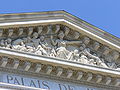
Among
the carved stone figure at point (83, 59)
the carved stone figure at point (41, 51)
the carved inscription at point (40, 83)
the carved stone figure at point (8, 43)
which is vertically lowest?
the carved inscription at point (40, 83)

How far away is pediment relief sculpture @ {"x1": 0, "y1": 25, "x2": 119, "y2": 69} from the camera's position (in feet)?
57.0

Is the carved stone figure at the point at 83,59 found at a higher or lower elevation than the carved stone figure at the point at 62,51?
lower

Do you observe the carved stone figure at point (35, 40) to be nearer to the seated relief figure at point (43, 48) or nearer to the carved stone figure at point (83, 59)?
the seated relief figure at point (43, 48)

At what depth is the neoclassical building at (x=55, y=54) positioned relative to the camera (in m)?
16.9

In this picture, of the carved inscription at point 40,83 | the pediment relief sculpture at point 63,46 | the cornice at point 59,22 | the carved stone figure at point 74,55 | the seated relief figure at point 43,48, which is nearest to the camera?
the carved inscription at point 40,83

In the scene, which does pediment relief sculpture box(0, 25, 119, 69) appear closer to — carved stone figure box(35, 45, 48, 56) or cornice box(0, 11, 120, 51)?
carved stone figure box(35, 45, 48, 56)

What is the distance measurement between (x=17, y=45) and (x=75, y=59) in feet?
7.48

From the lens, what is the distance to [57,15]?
60.3ft

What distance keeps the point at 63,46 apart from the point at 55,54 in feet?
1.76

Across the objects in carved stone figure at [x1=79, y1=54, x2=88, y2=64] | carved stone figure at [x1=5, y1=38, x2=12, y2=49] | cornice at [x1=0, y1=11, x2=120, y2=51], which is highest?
cornice at [x1=0, y1=11, x2=120, y2=51]

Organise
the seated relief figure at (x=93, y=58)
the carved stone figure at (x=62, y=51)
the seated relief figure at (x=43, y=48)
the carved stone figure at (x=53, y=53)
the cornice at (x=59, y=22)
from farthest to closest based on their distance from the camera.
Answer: the seated relief figure at (x=93, y=58) → the carved stone figure at (x=62, y=51) → the carved stone figure at (x=53, y=53) → the seated relief figure at (x=43, y=48) → the cornice at (x=59, y=22)

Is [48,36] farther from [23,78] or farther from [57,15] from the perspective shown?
[23,78]

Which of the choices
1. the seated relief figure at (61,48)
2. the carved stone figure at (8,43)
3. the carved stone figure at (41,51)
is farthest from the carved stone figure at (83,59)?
the carved stone figure at (8,43)

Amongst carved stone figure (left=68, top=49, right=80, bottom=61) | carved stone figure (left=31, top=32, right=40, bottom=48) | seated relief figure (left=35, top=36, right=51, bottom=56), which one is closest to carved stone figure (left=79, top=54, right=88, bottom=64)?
carved stone figure (left=68, top=49, right=80, bottom=61)
